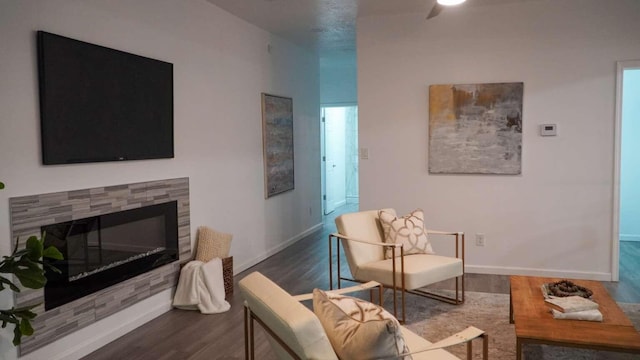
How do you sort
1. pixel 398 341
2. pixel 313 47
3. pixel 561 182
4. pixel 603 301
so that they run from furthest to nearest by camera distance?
1. pixel 313 47
2. pixel 561 182
3. pixel 603 301
4. pixel 398 341

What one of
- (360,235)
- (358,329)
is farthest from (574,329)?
(360,235)

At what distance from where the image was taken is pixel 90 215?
322cm

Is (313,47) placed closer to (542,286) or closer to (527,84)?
(527,84)

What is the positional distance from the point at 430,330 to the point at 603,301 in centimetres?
110

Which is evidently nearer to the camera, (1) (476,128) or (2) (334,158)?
(1) (476,128)

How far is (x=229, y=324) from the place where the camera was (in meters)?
3.71

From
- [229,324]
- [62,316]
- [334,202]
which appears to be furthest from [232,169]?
[334,202]

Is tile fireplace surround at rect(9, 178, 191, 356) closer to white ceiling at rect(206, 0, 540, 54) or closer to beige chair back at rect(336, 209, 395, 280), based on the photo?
beige chair back at rect(336, 209, 395, 280)

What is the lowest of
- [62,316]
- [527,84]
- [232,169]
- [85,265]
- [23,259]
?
[62,316]

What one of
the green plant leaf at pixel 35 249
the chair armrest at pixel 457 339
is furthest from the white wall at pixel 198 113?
the chair armrest at pixel 457 339

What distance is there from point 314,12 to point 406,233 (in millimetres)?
2350

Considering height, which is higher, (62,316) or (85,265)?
(85,265)

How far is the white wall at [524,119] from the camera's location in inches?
183

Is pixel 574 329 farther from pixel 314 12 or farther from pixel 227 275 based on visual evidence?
pixel 314 12
